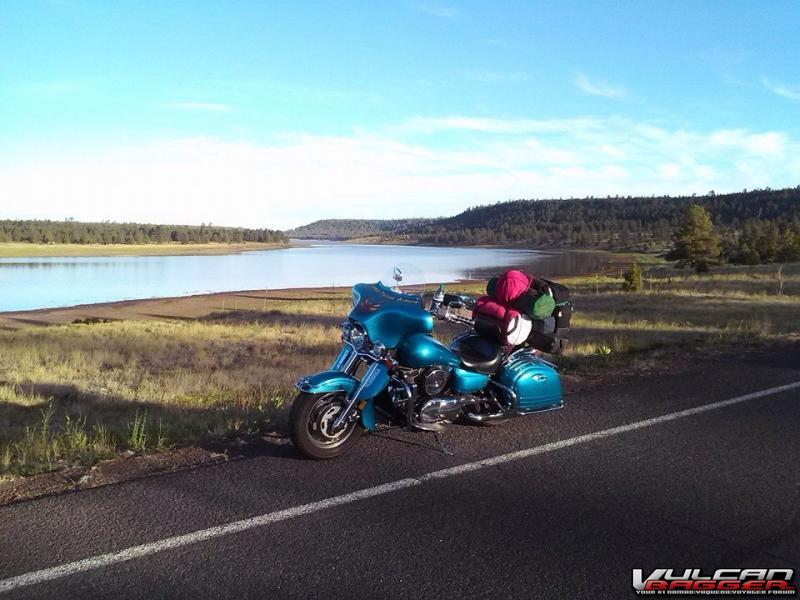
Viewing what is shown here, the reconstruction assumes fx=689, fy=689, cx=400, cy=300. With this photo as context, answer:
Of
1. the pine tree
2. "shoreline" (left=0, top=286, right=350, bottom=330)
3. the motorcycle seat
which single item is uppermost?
the pine tree

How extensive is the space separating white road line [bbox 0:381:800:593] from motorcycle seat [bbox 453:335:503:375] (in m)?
0.81

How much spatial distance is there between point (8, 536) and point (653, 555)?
3.65m

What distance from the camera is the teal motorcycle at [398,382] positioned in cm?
531

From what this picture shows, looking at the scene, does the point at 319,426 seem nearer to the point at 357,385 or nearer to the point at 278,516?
the point at 357,385

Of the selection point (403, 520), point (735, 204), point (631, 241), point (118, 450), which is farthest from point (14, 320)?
point (735, 204)

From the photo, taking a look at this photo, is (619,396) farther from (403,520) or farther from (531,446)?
(403,520)

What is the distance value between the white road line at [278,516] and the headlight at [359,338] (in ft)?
3.70

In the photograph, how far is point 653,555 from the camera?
3828 mm

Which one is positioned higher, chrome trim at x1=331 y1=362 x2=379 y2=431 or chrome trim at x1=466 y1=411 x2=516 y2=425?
chrome trim at x1=331 y1=362 x2=379 y2=431

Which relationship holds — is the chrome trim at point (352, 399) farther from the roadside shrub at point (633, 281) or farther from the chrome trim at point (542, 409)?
the roadside shrub at point (633, 281)

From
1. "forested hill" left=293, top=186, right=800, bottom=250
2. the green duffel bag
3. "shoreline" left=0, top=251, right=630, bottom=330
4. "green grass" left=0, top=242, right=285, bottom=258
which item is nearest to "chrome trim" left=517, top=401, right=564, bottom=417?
the green duffel bag

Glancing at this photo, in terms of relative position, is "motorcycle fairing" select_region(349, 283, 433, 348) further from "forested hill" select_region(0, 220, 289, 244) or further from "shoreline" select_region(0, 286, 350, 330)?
"forested hill" select_region(0, 220, 289, 244)

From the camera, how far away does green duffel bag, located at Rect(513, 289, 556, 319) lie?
6.21 m

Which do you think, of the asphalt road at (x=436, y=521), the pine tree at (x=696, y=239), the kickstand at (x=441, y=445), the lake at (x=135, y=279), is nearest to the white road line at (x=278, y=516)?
the asphalt road at (x=436, y=521)
